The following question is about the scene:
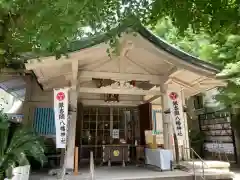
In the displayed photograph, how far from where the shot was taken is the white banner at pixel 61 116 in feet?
23.0

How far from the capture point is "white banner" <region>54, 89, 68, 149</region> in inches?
276

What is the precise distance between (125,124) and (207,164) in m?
4.87

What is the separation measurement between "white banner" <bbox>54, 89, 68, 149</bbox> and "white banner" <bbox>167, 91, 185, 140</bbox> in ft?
12.4

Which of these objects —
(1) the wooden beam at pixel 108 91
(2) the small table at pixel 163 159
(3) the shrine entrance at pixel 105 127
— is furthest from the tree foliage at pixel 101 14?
(3) the shrine entrance at pixel 105 127

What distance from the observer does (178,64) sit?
788 cm

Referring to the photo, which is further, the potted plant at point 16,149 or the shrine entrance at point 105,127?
the shrine entrance at point 105,127

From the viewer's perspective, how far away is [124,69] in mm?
8664

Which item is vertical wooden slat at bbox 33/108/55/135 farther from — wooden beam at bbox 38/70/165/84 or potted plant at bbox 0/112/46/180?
potted plant at bbox 0/112/46/180

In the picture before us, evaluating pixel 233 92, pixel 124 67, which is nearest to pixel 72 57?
pixel 124 67

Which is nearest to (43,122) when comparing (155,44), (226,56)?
(155,44)

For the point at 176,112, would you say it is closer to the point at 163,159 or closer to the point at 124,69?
the point at 163,159

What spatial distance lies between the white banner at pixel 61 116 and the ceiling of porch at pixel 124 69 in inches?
27.5

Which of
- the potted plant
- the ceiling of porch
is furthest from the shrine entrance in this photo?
the potted plant

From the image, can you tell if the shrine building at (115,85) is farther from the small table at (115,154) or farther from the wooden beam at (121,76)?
the small table at (115,154)
